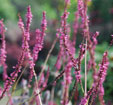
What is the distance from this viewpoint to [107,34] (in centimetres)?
934

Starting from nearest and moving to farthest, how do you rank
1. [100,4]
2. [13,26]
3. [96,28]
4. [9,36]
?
1. [9,36]
2. [13,26]
3. [96,28]
4. [100,4]

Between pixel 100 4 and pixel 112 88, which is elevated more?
pixel 100 4

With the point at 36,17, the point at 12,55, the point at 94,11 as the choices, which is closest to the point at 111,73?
the point at 12,55

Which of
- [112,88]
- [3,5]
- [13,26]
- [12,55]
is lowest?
[112,88]

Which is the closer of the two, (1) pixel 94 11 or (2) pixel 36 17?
(2) pixel 36 17

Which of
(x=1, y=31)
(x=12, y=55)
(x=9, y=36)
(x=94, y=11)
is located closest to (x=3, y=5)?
(x=9, y=36)

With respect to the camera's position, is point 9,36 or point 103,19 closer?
point 9,36

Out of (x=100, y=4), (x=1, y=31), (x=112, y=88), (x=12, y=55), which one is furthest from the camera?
(x=100, y=4)

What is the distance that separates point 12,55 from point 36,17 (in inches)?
132

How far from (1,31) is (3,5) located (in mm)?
8462

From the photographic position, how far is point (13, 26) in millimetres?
8930

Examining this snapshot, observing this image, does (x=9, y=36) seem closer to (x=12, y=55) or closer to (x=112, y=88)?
(x=12, y=55)

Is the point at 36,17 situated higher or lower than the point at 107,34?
higher

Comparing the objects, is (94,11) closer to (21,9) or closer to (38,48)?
(21,9)
